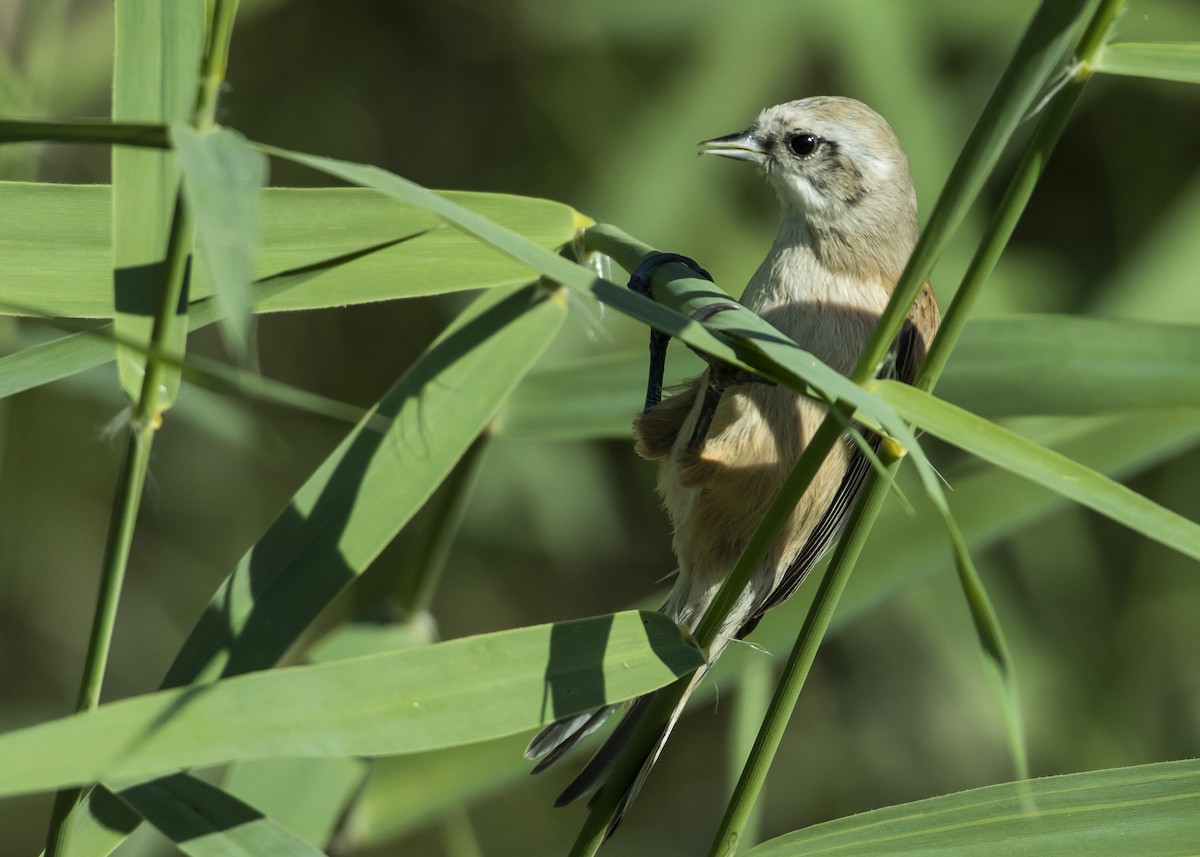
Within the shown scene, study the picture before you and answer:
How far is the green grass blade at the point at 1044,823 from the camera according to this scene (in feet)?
4.50

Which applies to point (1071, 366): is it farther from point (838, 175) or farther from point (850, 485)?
point (838, 175)

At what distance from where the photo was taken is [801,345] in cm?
215

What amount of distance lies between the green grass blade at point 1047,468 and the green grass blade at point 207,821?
2.63 feet

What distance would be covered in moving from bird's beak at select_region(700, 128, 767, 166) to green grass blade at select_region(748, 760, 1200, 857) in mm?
1430

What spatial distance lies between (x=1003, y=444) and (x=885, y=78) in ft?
8.13

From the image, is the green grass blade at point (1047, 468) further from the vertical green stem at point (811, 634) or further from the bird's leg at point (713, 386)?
the bird's leg at point (713, 386)

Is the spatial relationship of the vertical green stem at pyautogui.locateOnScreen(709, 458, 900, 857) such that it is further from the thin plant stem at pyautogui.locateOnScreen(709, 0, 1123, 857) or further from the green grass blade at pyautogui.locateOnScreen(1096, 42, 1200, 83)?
the green grass blade at pyautogui.locateOnScreen(1096, 42, 1200, 83)

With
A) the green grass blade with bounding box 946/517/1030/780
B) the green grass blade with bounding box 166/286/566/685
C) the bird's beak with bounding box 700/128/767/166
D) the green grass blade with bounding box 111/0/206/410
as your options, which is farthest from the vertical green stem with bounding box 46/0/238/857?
the bird's beak with bounding box 700/128/767/166

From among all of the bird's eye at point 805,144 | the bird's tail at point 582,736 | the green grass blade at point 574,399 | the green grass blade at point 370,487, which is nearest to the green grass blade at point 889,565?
the bird's tail at point 582,736

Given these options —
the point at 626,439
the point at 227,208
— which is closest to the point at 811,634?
the point at 227,208

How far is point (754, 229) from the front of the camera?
4082mm

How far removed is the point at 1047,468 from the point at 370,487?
0.85 meters

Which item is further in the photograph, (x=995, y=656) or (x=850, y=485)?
(x=850, y=485)

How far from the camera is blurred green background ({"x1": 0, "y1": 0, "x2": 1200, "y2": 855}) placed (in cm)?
372
